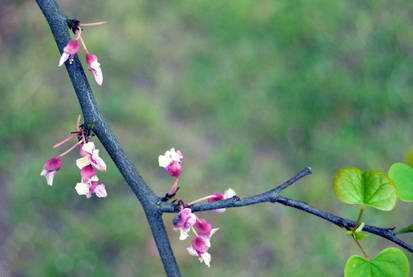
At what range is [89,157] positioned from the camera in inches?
28.3

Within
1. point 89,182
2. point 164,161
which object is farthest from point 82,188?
point 164,161

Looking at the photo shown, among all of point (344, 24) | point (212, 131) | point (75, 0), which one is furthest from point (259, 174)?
point (75, 0)

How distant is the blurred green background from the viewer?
2.04 m

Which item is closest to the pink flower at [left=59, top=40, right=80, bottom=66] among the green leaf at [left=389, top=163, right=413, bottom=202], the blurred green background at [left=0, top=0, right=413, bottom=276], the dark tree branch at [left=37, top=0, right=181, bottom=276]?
the dark tree branch at [left=37, top=0, right=181, bottom=276]

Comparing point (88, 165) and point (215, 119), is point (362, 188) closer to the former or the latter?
point (88, 165)

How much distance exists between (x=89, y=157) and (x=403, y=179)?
1.90ft

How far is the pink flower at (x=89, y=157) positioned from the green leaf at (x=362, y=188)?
43 cm

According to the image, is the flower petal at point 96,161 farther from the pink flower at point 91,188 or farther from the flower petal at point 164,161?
the flower petal at point 164,161

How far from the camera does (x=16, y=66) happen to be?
2535 millimetres

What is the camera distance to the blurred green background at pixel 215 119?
2.04 m

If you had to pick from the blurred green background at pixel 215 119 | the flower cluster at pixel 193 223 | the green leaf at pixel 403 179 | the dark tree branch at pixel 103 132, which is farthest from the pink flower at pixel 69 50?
the blurred green background at pixel 215 119

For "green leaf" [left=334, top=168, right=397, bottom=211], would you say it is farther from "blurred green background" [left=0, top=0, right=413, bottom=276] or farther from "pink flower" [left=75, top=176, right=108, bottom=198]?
"blurred green background" [left=0, top=0, right=413, bottom=276]

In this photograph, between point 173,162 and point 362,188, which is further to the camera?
point 173,162

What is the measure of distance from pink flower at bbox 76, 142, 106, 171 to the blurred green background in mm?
1394
